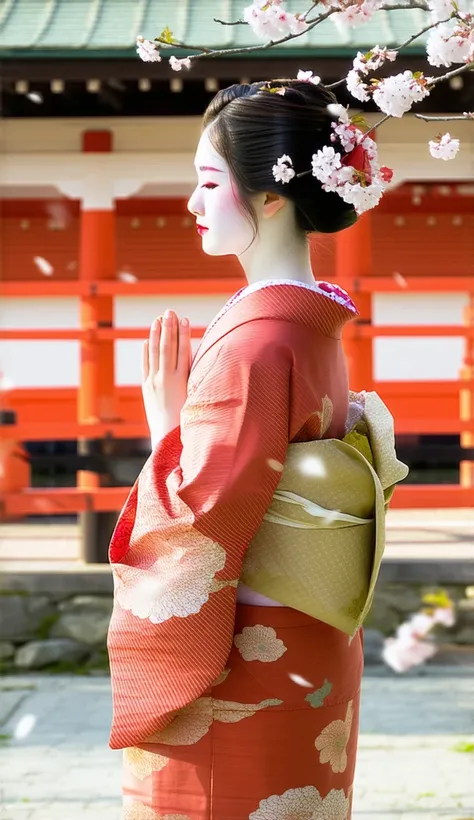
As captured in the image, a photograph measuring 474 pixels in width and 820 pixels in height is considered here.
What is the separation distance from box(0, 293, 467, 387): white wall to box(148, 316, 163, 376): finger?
8012 mm

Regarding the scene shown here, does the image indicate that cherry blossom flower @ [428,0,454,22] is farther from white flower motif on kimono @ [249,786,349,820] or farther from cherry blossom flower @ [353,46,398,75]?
white flower motif on kimono @ [249,786,349,820]

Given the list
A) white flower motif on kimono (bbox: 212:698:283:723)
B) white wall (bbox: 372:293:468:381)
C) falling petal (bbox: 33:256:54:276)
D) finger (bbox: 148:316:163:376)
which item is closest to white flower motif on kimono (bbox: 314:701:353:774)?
white flower motif on kimono (bbox: 212:698:283:723)

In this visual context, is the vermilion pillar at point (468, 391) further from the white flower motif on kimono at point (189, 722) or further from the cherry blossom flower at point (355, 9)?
the white flower motif on kimono at point (189, 722)

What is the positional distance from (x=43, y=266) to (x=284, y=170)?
8561mm

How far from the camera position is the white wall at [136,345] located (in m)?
9.90

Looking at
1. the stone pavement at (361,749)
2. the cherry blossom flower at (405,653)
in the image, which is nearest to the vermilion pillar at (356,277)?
the cherry blossom flower at (405,653)

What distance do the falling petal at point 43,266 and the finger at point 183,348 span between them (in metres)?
8.33

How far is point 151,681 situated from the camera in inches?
58.3

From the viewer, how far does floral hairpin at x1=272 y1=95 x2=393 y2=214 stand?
156cm

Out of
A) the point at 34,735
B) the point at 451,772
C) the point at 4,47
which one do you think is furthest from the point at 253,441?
the point at 4,47

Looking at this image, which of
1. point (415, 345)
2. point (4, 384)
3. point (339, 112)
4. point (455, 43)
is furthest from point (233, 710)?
point (415, 345)

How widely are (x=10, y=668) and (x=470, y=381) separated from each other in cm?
347

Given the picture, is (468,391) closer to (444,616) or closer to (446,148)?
(444,616)

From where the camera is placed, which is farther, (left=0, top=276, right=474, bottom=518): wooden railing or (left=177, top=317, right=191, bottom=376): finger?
(left=0, top=276, right=474, bottom=518): wooden railing
